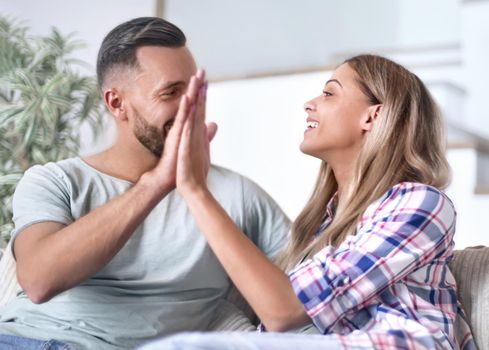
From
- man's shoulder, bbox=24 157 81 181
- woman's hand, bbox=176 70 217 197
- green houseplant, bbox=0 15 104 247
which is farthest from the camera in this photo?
green houseplant, bbox=0 15 104 247

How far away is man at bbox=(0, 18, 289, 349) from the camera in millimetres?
1701

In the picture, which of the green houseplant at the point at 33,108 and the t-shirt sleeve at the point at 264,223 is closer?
the t-shirt sleeve at the point at 264,223

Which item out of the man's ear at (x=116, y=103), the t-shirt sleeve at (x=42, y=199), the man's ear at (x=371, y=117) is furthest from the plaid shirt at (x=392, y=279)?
the man's ear at (x=116, y=103)

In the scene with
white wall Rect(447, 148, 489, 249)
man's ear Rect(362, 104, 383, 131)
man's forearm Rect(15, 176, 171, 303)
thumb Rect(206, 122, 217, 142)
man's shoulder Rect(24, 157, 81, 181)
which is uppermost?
man's ear Rect(362, 104, 383, 131)

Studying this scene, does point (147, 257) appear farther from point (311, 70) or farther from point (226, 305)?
point (311, 70)

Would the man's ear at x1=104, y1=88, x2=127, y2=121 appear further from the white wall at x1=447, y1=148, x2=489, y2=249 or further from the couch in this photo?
the white wall at x1=447, y1=148, x2=489, y2=249

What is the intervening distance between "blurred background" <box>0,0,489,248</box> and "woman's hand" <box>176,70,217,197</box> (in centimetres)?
221

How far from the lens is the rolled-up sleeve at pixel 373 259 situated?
1428 millimetres

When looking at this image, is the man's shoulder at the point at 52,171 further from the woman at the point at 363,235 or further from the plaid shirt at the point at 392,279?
the plaid shirt at the point at 392,279

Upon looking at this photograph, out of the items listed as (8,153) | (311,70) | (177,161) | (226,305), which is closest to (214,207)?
(177,161)

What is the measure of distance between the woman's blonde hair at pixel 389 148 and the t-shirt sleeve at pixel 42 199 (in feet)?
1.64

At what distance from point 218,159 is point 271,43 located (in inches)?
24.6

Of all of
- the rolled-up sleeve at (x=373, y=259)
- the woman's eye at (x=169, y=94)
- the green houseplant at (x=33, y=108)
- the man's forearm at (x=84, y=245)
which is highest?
the woman's eye at (x=169, y=94)

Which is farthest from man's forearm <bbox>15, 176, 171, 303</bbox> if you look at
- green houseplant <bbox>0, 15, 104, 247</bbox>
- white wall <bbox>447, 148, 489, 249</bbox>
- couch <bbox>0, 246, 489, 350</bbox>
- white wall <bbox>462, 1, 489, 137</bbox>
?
white wall <bbox>462, 1, 489, 137</bbox>
